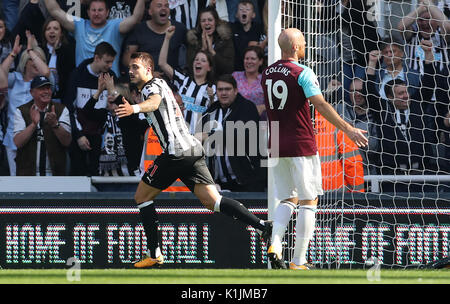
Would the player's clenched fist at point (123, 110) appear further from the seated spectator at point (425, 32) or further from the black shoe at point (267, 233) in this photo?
the seated spectator at point (425, 32)

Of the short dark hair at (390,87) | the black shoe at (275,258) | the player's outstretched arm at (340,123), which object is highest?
the short dark hair at (390,87)

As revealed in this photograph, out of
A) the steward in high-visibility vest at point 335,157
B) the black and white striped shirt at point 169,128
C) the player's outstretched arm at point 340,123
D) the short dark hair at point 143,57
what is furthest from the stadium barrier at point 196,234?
the player's outstretched arm at point 340,123

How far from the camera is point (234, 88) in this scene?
36.8 ft

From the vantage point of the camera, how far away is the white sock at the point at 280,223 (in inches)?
312

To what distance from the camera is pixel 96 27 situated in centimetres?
1185

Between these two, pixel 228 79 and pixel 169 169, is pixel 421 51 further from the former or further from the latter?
pixel 169 169

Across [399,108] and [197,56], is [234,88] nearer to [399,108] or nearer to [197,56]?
[197,56]

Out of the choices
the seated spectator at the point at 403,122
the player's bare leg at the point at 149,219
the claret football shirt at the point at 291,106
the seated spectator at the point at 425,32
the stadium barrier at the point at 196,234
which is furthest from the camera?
the seated spectator at the point at 425,32

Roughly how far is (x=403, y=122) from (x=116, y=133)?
3504 mm

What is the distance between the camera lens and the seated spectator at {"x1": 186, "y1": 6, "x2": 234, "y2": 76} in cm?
1169

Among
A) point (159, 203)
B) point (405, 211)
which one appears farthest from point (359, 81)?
point (159, 203)

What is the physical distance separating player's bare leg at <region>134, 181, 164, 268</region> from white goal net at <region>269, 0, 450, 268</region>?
158cm

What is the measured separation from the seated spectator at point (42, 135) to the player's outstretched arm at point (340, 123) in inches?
183

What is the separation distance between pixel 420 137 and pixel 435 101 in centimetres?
49
